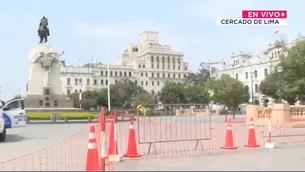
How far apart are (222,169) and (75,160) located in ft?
12.7

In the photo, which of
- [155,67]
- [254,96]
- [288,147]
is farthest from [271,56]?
[288,147]

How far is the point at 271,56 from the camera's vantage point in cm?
9550

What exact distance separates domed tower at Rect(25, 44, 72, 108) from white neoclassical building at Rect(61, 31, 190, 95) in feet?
260

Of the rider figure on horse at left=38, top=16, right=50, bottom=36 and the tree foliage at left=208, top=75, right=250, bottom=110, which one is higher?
the rider figure on horse at left=38, top=16, right=50, bottom=36

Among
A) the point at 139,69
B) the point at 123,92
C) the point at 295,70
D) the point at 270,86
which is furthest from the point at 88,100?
the point at 295,70

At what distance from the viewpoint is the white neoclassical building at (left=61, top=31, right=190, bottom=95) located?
129m

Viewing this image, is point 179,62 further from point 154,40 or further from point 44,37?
point 44,37

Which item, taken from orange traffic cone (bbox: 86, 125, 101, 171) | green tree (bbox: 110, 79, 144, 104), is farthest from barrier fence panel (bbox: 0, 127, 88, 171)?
green tree (bbox: 110, 79, 144, 104)

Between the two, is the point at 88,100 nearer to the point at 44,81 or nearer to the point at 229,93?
the point at 44,81

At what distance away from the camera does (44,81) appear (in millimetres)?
47125

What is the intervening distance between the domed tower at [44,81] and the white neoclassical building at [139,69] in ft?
260

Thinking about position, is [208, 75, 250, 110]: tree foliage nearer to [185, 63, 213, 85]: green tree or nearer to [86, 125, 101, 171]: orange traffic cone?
[86, 125, 101, 171]: orange traffic cone

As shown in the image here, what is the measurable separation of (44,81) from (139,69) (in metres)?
91.6

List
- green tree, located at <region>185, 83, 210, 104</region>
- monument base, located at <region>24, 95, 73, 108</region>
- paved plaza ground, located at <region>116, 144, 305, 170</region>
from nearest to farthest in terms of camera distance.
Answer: paved plaza ground, located at <region>116, 144, 305, 170</region> < monument base, located at <region>24, 95, 73, 108</region> < green tree, located at <region>185, 83, 210, 104</region>
